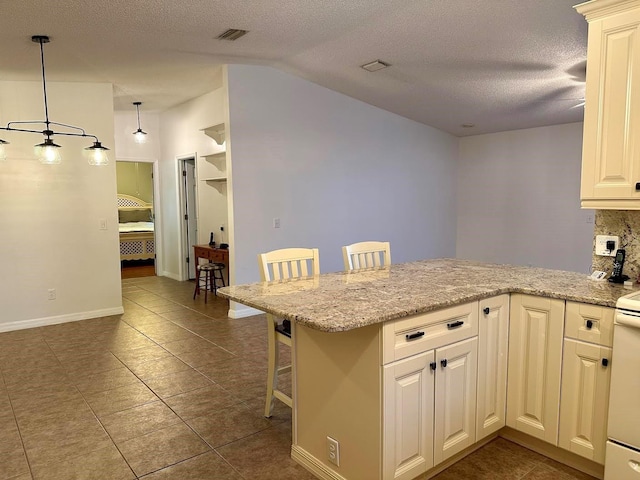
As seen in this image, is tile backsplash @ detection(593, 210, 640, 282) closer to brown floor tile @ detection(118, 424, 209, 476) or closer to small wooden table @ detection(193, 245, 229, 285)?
brown floor tile @ detection(118, 424, 209, 476)

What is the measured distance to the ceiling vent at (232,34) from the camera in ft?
12.6

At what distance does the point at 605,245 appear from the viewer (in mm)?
2572

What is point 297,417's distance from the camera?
90.3 inches

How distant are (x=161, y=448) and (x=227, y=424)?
0.41 meters

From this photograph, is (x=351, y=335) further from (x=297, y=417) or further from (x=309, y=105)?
(x=309, y=105)

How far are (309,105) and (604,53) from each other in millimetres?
3872

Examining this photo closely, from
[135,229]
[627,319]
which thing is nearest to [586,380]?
[627,319]

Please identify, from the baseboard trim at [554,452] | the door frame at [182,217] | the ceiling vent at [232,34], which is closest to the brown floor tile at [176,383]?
the baseboard trim at [554,452]

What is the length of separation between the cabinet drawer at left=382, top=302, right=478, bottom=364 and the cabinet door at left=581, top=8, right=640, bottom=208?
0.94 m

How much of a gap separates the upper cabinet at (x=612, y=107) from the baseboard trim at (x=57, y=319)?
5145mm

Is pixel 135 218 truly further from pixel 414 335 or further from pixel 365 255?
pixel 414 335

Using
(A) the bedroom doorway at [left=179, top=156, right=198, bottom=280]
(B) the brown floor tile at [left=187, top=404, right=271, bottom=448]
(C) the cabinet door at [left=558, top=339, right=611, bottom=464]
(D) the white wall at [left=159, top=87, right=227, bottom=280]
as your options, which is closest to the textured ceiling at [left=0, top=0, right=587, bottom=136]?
(D) the white wall at [left=159, top=87, right=227, bottom=280]

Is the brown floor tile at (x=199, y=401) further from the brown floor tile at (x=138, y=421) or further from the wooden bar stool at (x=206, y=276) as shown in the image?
the wooden bar stool at (x=206, y=276)

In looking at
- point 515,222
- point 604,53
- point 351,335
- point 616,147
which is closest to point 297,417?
point 351,335
